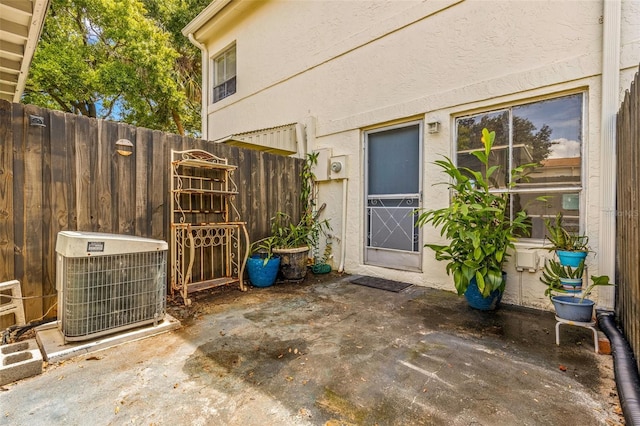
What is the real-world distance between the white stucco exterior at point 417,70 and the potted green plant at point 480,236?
496 mm

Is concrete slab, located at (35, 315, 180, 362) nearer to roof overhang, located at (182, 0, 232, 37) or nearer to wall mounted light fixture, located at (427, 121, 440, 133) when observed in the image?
wall mounted light fixture, located at (427, 121, 440, 133)

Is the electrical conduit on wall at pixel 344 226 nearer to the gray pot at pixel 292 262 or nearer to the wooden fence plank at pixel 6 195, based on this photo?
the gray pot at pixel 292 262

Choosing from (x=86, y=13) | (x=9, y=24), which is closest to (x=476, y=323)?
(x=9, y=24)

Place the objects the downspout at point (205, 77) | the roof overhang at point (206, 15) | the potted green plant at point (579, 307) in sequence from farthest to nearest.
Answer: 1. the downspout at point (205, 77)
2. the roof overhang at point (206, 15)
3. the potted green plant at point (579, 307)

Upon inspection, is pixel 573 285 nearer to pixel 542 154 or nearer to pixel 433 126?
pixel 542 154

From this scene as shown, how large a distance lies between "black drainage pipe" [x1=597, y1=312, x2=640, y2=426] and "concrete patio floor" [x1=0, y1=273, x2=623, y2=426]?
0.34 ft

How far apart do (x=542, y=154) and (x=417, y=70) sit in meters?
1.85

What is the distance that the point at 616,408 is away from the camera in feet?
4.94

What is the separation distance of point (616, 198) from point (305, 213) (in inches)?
145

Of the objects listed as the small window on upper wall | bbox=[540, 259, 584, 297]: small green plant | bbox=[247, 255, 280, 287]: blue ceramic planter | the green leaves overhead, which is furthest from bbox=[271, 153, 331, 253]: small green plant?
the green leaves overhead

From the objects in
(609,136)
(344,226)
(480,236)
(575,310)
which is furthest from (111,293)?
(609,136)

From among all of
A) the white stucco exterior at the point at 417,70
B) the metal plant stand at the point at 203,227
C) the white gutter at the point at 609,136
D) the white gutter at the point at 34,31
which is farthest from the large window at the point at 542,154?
the white gutter at the point at 34,31

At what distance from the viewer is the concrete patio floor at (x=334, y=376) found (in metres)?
1.47

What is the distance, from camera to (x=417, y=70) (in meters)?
3.84
